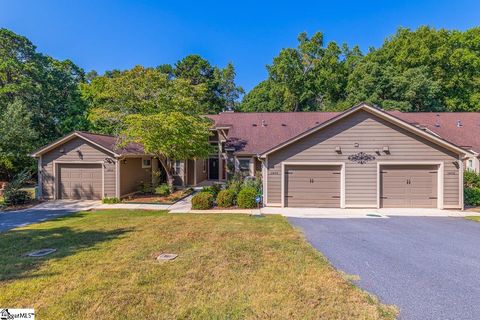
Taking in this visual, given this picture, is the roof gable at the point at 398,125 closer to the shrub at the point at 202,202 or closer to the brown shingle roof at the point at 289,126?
the shrub at the point at 202,202

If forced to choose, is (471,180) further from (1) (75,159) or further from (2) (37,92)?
(2) (37,92)

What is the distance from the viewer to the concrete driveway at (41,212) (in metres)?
9.12

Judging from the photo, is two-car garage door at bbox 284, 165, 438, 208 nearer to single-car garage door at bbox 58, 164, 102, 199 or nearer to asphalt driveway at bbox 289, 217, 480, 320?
asphalt driveway at bbox 289, 217, 480, 320

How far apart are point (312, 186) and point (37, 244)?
10.3 m

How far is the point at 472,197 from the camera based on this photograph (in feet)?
37.5

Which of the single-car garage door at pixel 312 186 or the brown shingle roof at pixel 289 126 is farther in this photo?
the brown shingle roof at pixel 289 126

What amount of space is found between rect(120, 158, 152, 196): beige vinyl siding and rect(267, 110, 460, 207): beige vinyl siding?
8.12 meters

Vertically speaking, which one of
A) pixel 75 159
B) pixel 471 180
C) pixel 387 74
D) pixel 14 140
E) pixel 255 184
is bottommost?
pixel 255 184

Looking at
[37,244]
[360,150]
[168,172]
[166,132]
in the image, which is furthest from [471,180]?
[37,244]

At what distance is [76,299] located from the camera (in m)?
3.87

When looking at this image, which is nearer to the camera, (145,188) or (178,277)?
(178,277)

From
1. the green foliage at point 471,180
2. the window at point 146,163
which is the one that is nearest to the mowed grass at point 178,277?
the window at point 146,163

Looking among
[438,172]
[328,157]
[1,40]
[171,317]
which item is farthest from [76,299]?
[1,40]

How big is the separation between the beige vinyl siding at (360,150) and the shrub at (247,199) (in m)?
0.82
